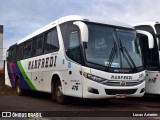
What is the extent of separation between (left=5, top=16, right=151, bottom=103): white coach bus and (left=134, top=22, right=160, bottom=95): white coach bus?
5.06 ft

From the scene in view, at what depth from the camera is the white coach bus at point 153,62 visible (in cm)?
1421

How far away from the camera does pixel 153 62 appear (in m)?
14.4

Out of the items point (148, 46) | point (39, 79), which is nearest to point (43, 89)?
point (39, 79)

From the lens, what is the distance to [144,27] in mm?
15383

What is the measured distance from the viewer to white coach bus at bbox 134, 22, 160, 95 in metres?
14.2

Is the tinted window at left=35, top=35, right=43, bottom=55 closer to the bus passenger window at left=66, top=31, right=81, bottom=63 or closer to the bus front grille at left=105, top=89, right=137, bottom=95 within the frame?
the bus passenger window at left=66, top=31, right=81, bottom=63

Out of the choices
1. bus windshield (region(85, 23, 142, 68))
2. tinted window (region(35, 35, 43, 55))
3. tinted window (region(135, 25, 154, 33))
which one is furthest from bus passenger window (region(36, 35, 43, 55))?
tinted window (region(135, 25, 154, 33))

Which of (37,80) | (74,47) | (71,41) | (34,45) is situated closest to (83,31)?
(74,47)

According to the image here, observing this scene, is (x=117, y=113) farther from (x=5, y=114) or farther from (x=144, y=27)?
(x=144, y=27)

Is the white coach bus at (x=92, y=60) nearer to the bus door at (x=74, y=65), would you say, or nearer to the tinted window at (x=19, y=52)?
the bus door at (x=74, y=65)

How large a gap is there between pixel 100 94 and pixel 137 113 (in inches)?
56.8

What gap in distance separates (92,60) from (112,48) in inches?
38.5

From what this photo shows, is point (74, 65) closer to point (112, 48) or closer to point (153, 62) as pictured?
point (112, 48)

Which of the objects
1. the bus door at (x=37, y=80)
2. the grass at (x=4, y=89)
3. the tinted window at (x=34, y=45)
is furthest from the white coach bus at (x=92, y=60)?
the grass at (x=4, y=89)
